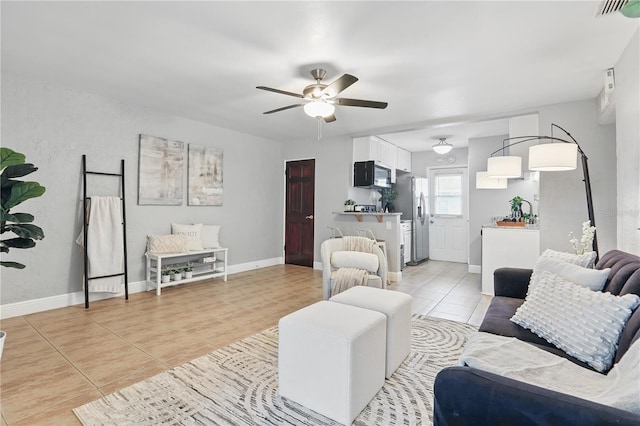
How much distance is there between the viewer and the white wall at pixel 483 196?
577 cm

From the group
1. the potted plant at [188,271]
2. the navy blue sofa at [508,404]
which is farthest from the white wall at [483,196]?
the potted plant at [188,271]

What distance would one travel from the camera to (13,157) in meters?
1.89

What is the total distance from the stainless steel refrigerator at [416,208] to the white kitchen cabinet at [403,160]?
0.87ft

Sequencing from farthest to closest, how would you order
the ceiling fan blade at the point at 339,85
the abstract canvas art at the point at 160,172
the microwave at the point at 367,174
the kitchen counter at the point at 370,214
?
the microwave at the point at 367,174
the kitchen counter at the point at 370,214
the abstract canvas art at the point at 160,172
the ceiling fan blade at the point at 339,85

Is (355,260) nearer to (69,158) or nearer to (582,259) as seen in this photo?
(582,259)

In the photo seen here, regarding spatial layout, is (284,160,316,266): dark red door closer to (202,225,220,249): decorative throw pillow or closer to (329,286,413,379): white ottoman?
(202,225,220,249): decorative throw pillow

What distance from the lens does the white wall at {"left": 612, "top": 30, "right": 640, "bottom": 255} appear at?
93.9 inches

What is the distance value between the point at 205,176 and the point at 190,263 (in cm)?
147

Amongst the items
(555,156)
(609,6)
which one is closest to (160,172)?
(555,156)

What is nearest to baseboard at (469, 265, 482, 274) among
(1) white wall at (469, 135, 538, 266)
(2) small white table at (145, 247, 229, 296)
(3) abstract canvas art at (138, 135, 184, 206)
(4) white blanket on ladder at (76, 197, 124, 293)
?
(1) white wall at (469, 135, 538, 266)

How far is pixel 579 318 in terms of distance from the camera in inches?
61.7

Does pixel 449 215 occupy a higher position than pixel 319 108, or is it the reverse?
pixel 319 108

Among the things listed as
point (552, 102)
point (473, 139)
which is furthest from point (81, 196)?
point (473, 139)

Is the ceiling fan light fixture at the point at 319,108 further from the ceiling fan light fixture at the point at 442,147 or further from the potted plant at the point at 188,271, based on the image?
the ceiling fan light fixture at the point at 442,147
